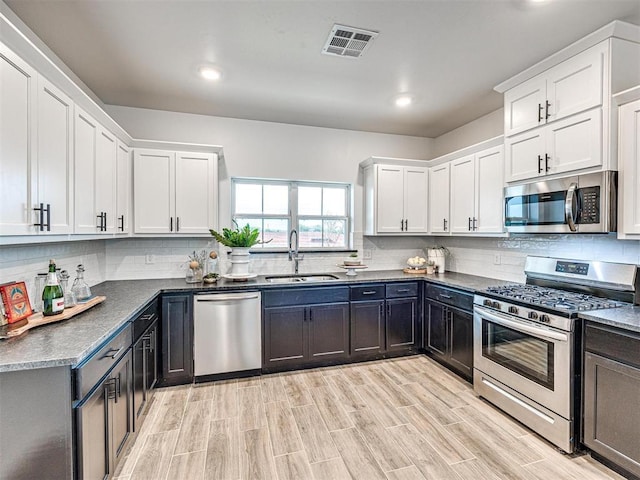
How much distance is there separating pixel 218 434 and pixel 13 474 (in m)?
1.23

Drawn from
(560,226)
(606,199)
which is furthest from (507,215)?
(606,199)

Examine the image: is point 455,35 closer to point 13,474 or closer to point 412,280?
point 412,280

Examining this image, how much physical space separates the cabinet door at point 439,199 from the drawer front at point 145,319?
3261 mm

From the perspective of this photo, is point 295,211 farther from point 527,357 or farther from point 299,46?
point 527,357

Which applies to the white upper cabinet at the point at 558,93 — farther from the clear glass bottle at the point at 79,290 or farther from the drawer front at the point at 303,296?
the clear glass bottle at the point at 79,290

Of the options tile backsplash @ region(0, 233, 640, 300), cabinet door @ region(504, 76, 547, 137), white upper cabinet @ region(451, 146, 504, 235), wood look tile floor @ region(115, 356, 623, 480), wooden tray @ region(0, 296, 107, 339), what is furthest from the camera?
white upper cabinet @ region(451, 146, 504, 235)

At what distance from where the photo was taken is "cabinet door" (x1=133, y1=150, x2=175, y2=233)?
3246 millimetres

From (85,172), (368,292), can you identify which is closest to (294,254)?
Result: (368,292)

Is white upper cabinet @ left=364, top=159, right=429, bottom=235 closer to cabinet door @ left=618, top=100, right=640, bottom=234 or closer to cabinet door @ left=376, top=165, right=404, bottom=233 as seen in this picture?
cabinet door @ left=376, top=165, right=404, bottom=233

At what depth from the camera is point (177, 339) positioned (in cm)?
304

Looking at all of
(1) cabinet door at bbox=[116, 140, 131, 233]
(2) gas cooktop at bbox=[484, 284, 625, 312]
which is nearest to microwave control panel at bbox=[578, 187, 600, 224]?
(2) gas cooktop at bbox=[484, 284, 625, 312]

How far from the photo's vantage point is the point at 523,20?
6.94 feet

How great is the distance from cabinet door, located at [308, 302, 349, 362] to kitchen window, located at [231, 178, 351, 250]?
3.23 ft

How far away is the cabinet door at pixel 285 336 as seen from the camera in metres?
3.29
